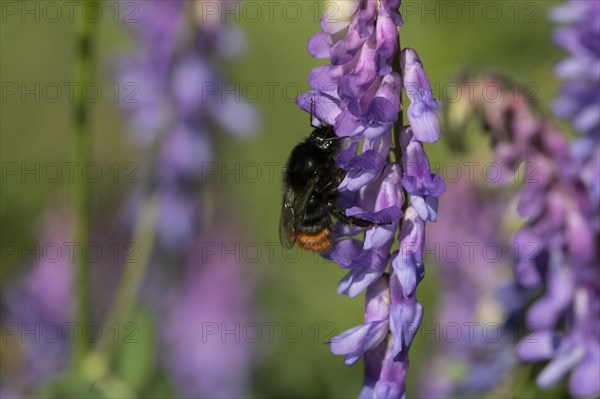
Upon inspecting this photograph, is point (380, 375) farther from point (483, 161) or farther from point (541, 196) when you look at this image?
point (483, 161)

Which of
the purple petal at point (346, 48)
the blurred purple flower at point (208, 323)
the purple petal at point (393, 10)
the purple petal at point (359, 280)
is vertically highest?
the purple petal at point (393, 10)

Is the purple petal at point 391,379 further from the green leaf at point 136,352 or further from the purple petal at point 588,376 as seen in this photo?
the green leaf at point 136,352

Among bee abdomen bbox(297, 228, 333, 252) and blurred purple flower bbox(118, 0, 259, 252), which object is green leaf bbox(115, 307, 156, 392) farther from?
bee abdomen bbox(297, 228, 333, 252)

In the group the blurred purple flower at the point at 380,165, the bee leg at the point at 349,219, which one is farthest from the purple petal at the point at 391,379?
the bee leg at the point at 349,219

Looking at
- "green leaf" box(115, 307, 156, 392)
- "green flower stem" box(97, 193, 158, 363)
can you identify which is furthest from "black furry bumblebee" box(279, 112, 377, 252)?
"green leaf" box(115, 307, 156, 392)

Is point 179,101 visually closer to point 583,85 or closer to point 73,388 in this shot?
point 73,388

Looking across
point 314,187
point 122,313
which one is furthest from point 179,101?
point 314,187
